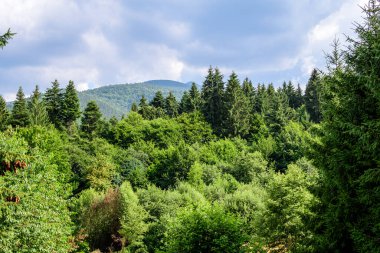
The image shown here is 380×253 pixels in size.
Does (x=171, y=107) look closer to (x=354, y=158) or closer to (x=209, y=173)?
(x=209, y=173)

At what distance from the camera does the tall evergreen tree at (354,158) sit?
28.4ft

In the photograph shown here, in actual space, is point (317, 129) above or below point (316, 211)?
above

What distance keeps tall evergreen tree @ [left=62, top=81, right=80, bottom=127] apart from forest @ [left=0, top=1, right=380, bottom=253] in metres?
0.24

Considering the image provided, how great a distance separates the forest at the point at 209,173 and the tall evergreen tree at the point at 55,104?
186mm

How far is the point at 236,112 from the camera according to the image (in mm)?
57156

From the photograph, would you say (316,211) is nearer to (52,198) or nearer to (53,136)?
(52,198)

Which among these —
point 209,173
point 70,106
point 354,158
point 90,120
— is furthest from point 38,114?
point 354,158

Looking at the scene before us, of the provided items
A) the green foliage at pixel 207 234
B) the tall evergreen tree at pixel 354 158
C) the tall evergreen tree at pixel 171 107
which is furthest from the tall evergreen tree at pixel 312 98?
the tall evergreen tree at pixel 354 158

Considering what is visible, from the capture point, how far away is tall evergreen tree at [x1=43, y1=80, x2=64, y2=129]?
56812 millimetres

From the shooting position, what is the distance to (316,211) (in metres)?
11.3

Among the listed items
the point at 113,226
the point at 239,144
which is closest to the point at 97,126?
→ the point at 239,144

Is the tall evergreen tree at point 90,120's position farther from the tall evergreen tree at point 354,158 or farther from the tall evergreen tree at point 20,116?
the tall evergreen tree at point 354,158

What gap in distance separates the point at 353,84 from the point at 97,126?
53.5 metres

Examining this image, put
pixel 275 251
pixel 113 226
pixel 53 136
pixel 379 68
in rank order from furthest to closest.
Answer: pixel 53 136 < pixel 113 226 < pixel 275 251 < pixel 379 68
